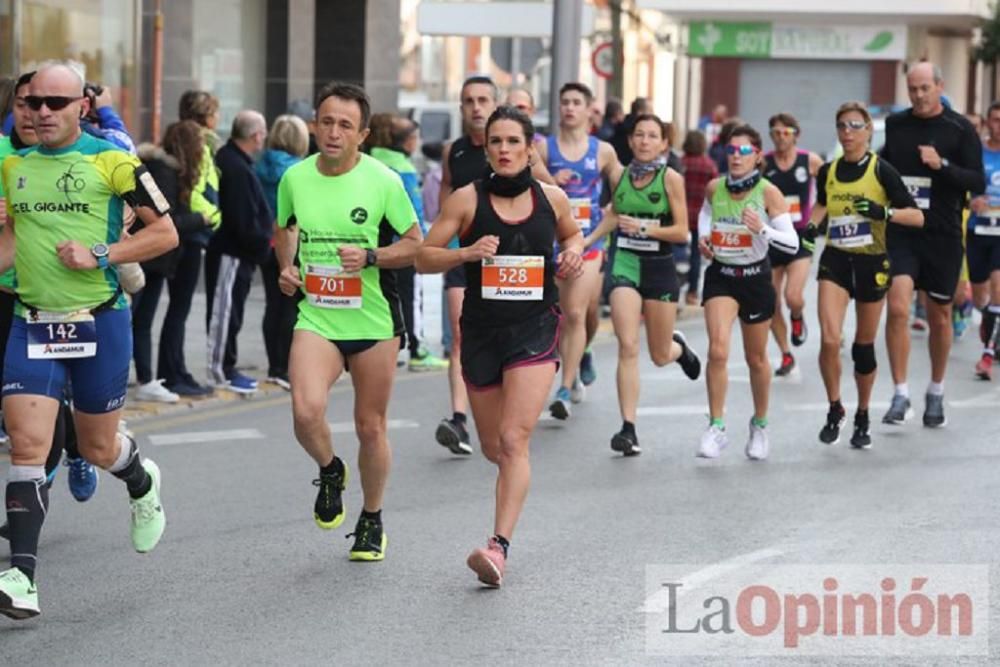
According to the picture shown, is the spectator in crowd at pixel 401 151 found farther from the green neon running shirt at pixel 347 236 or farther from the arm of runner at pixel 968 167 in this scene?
the green neon running shirt at pixel 347 236

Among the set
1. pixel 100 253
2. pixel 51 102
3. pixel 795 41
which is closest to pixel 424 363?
pixel 100 253

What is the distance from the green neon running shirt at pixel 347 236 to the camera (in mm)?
8156

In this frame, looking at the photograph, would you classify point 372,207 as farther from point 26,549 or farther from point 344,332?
point 26,549

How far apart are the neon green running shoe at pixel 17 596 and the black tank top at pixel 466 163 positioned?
5030 millimetres

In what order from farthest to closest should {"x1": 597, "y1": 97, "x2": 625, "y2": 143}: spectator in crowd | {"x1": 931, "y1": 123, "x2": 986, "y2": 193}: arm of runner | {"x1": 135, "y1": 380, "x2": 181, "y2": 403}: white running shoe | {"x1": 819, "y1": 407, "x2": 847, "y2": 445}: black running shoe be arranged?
{"x1": 597, "y1": 97, "x2": 625, "y2": 143}: spectator in crowd
{"x1": 135, "y1": 380, "x2": 181, "y2": 403}: white running shoe
{"x1": 931, "y1": 123, "x2": 986, "y2": 193}: arm of runner
{"x1": 819, "y1": 407, "x2": 847, "y2": 445}: black running shoe

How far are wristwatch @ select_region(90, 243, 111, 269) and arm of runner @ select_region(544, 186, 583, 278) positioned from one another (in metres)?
1.74

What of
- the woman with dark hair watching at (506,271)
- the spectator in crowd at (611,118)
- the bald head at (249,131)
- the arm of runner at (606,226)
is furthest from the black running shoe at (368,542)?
the spectator in crowd at (611,118)

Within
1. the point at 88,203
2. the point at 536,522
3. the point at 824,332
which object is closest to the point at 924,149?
the point at 824,332

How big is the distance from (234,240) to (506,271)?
5.86 metres

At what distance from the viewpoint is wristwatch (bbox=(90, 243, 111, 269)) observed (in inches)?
292

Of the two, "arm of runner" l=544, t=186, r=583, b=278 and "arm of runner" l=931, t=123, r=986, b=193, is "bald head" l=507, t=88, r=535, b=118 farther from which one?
"arm of runner" l=544, t=186, r=583, b=278

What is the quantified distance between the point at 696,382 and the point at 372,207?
692 cm

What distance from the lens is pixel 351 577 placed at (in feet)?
26.3

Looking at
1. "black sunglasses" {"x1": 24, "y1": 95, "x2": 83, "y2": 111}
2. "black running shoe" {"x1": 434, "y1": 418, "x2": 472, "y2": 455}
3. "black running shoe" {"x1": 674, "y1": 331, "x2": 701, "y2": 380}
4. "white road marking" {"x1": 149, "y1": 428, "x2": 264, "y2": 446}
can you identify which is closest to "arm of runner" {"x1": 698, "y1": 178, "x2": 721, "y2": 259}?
"black running shoe" {"x1": 674, "y1": 331, "x2": 701, "y2": 380}
